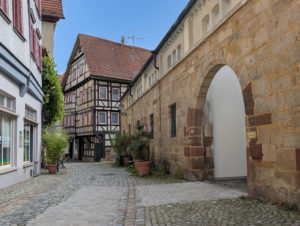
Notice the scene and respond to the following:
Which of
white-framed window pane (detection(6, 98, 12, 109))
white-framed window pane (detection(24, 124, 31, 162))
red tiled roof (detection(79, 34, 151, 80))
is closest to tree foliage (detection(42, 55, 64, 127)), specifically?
white-framed window pane (detection(24, 124, 31, 162))

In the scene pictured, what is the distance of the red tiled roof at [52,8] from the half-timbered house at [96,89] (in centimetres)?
991

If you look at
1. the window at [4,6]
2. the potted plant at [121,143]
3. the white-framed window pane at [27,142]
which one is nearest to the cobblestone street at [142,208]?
the white-framed window pane at [27,142]

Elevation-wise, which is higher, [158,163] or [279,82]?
[279,82]

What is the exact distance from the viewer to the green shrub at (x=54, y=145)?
1118 cm

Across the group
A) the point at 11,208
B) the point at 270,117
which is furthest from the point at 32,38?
the point at 270,117

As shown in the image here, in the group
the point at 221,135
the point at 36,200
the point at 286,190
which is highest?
the point at 221,135

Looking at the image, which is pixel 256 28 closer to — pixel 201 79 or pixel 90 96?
pixel 201 79

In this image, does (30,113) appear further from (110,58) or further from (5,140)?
(110,58)

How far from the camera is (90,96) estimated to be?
25188 millimetres

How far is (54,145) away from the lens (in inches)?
443

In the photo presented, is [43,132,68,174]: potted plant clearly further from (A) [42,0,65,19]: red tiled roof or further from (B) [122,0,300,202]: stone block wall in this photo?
(B) [122,0,300,202]: stone block wall

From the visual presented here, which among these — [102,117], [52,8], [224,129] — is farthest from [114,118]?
[224,129]

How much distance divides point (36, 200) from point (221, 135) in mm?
4966

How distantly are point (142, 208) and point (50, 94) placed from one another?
8965 mm
